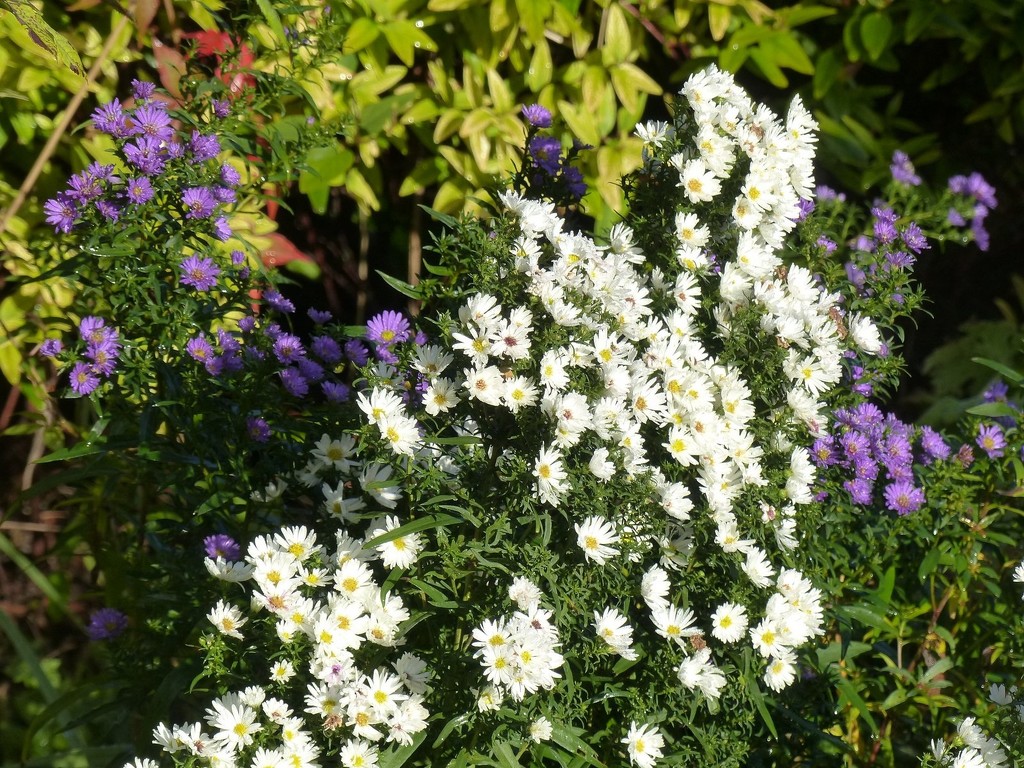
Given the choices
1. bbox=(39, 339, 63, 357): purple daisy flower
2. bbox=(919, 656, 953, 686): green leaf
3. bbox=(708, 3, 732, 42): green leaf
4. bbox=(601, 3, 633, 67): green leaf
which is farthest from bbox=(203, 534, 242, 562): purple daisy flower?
bbox=(708, 3, 732, 42): green leaf

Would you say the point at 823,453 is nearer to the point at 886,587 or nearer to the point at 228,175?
→ the point at 886,587

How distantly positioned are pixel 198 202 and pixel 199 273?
0.40 ft

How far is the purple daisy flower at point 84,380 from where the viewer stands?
1.75m

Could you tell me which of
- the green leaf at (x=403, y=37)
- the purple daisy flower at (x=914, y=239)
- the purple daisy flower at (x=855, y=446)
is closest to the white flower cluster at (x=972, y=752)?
the purple daisy flower at (x=855, y=446)

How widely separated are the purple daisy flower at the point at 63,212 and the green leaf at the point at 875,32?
80.5 inches

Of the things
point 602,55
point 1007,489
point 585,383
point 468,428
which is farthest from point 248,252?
point 1007,489

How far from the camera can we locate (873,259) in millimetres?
2004

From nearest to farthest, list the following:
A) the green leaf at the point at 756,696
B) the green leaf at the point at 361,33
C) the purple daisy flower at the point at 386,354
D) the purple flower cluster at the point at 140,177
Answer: the green leaf at the point at 756,696 → the purple daisy flower at the point at 386,354 → the purple flower cluster at the point at 140,177 → the green leaf at the point at 361,33

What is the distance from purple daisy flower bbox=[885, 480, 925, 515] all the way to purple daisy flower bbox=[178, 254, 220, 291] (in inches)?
48.1

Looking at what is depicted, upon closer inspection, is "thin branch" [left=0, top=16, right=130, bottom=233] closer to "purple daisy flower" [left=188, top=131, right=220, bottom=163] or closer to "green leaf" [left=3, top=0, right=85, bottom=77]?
"purple daisy flower" [left=188, top=131, right=220, bottom=163]

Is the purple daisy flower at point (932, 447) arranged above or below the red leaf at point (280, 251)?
below

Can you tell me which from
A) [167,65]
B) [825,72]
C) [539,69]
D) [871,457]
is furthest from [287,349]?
[825,72]

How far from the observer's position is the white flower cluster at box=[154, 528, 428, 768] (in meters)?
1.43

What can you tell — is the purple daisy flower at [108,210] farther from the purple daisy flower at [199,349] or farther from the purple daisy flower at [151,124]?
the purple daisy flower at [199,349]
